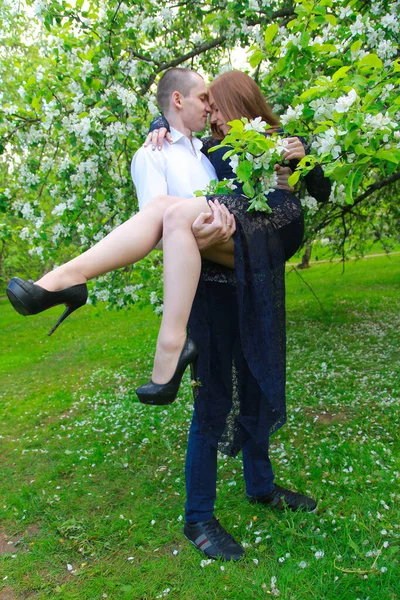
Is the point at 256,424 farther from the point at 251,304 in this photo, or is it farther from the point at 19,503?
the point at 19,503

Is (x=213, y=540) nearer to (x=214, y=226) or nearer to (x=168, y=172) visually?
(x=214, y=226)

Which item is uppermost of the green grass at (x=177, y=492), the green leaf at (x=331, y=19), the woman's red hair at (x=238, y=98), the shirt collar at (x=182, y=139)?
the green leaf at (x=331, y=19)

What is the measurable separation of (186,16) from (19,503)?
17.4 feet

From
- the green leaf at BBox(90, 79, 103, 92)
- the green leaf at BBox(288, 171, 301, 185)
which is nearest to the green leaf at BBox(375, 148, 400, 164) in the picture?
the green leaf at BBox(288, 171, 301, 185)

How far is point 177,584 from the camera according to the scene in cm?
257

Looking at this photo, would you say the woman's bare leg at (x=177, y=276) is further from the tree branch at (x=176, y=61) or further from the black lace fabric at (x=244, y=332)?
the tree branch at (x=176, y=61)

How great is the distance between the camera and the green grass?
8.41 feet

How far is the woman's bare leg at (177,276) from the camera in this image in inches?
88.8

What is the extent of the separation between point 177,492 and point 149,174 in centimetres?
223

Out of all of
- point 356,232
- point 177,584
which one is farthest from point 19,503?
point 356,232

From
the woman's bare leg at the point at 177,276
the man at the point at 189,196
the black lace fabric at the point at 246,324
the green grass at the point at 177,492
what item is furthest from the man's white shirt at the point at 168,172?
the green grass at the point at 177,492

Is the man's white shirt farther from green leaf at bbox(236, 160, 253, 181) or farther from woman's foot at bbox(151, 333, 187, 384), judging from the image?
woman's foot at bbox(151, 333, 187, 384)

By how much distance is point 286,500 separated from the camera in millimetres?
3082

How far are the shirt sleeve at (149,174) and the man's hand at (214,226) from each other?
46cm
